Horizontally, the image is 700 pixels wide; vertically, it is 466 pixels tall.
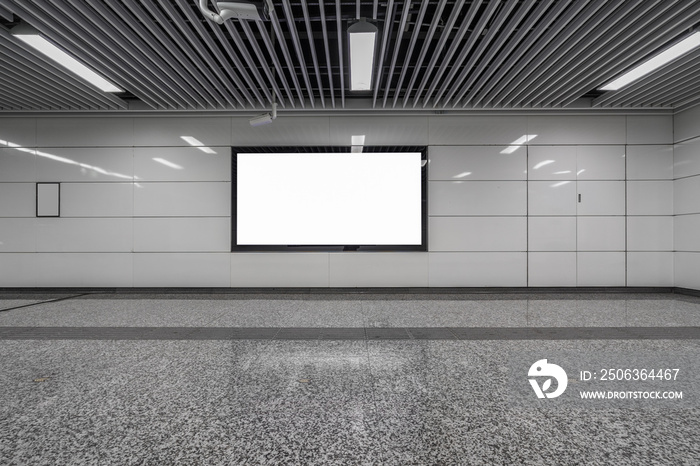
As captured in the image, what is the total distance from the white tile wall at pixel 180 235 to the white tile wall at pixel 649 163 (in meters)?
7.95

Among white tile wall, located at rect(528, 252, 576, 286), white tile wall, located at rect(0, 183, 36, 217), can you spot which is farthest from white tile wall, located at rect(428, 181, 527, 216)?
white tile wall, located at rect(0, 183, 36, 217)

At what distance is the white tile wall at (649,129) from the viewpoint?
22.7 ft

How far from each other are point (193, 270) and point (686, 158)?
9596mm

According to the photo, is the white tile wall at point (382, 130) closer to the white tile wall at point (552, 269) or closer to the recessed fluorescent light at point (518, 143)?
the recessed fluorescent light at point (518, 143)

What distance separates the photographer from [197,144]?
7020 mm

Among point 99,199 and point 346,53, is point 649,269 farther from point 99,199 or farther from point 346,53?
point 99,199

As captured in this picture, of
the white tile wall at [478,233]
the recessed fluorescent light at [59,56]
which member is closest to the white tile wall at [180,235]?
the recessed fluorescent light at [59,56]

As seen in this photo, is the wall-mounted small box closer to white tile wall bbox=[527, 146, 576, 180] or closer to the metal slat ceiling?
the metal slat ceiling

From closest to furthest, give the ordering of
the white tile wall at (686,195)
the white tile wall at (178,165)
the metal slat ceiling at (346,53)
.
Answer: the metal slat ceiling at (346,53)
the white tile wall at (686,195)
the white tile wall at (178,165)

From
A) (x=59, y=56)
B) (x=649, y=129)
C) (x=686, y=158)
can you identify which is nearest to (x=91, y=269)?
(x=59, y=56)

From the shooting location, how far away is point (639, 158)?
6.93 metres

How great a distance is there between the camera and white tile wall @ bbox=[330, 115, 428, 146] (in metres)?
7.00

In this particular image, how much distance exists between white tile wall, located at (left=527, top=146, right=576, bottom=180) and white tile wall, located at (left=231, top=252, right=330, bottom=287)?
14.4ft

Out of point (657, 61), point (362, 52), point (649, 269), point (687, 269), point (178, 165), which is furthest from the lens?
point (178, 165)
